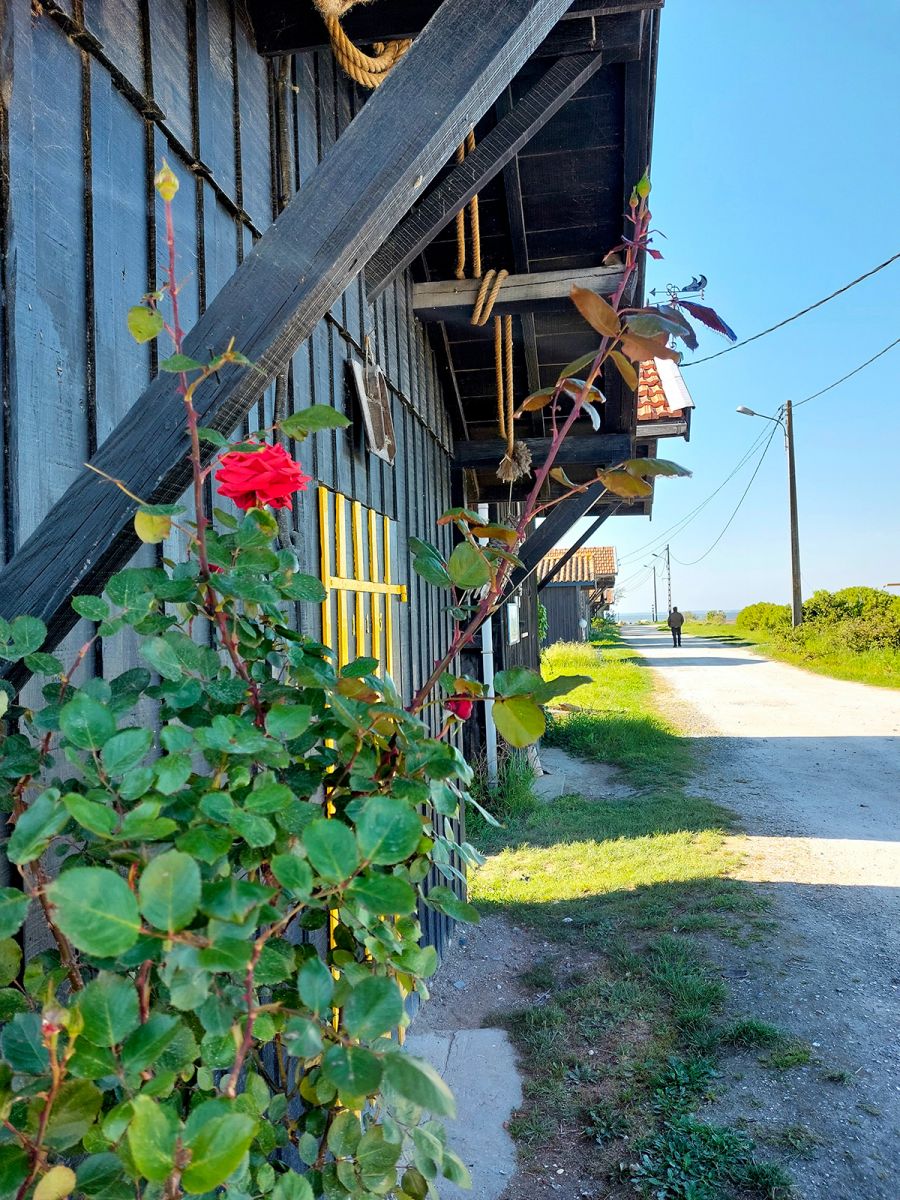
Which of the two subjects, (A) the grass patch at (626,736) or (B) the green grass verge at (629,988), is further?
(A) the grass patch at (626,736)

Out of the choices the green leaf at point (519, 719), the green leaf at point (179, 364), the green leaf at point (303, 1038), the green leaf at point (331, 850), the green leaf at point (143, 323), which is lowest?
the green leaf at point (303, 1038)

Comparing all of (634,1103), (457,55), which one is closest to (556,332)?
(457,55)

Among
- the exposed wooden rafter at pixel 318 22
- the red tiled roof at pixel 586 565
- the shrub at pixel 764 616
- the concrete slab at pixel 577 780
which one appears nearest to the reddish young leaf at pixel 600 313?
the exposed wooden rafter at pixel 318 22

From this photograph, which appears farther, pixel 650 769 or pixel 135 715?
pixel 650 769

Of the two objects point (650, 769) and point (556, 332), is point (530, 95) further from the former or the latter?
point (650, 769)

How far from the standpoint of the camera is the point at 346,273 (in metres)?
1.22

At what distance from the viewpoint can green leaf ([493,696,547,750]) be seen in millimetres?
932

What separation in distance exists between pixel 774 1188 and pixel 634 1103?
52 centimetres

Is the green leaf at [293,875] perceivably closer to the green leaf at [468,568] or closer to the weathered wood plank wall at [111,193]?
the green leaf at [468,568]

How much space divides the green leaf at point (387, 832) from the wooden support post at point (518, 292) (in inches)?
113

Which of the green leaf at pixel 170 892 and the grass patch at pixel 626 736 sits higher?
the green leaf at pixel 170 892

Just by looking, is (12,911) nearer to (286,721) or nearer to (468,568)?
(286,721)

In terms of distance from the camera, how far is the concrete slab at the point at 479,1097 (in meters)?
2.30

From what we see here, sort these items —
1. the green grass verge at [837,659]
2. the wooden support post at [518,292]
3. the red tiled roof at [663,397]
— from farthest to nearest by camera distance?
the green grass verge at [837,659], the red tiled roof at [663,397], the wooden support post at [518,292]
